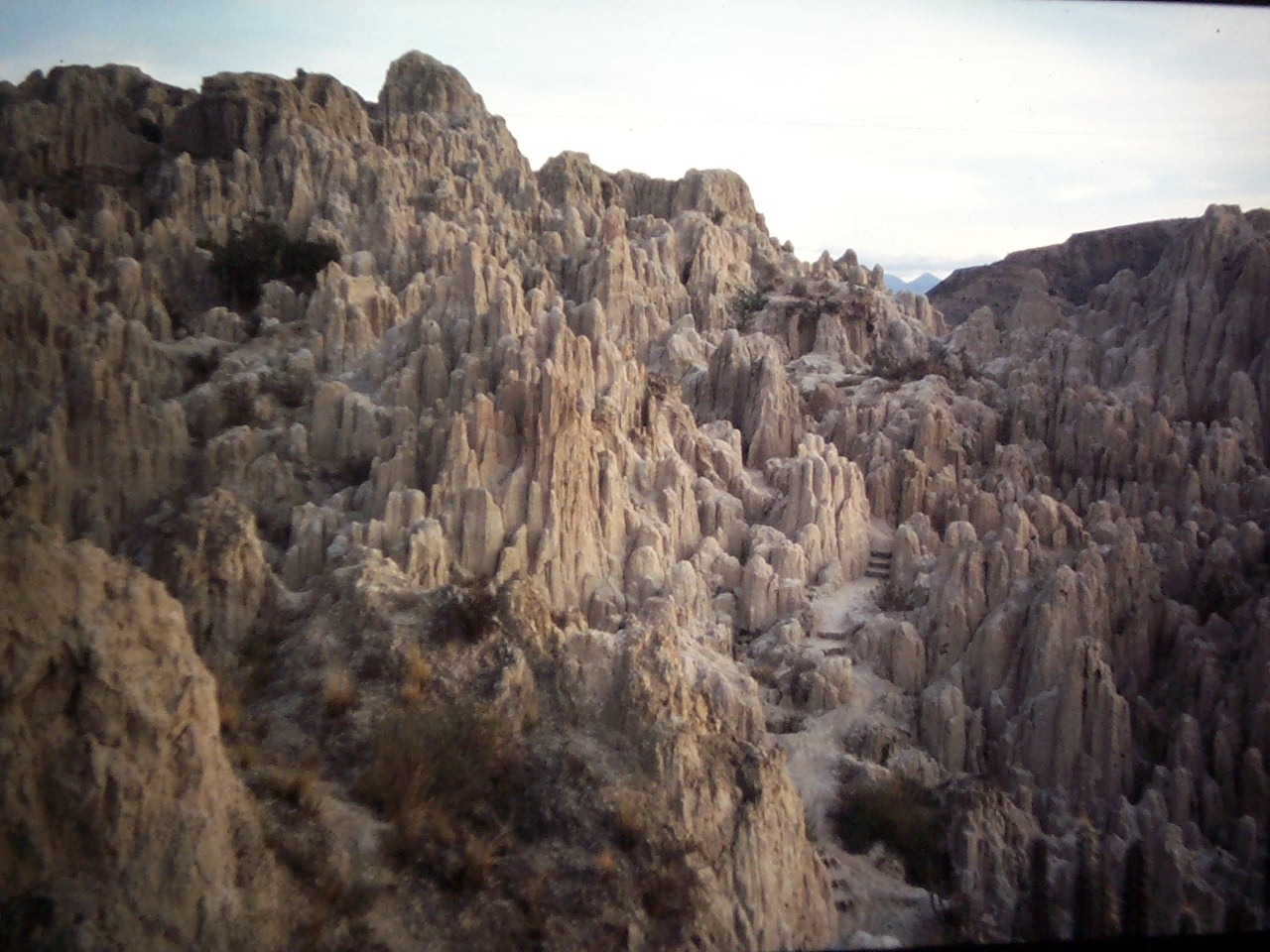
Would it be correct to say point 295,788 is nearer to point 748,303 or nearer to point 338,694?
point 338,694

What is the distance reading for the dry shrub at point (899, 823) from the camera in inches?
295

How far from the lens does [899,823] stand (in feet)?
26.1

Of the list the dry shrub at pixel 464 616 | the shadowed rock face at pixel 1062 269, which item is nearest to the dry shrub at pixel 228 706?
the dry shrub at pixel 464 616

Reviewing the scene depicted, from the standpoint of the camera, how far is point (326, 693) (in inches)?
246

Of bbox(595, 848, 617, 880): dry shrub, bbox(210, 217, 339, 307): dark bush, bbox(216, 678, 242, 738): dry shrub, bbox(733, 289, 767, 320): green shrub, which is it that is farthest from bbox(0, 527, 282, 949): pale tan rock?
bbox(733, 289, 767, 320): green shrub

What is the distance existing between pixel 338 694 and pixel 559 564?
4.44 meters

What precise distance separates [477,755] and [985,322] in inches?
727

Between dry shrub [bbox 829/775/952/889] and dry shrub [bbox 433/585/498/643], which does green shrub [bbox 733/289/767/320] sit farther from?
dry shrub [bbox 433/585/498/643]

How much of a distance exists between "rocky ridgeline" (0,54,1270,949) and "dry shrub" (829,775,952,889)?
151 mm

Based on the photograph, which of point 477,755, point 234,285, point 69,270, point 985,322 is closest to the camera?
point 477,755

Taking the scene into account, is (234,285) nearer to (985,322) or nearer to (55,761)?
(55,761)

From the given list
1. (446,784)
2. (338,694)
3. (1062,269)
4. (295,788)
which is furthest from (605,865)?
(1062,269)

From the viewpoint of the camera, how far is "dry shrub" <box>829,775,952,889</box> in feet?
24.5

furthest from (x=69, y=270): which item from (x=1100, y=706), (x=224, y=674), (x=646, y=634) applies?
(x=1100, y=706)
